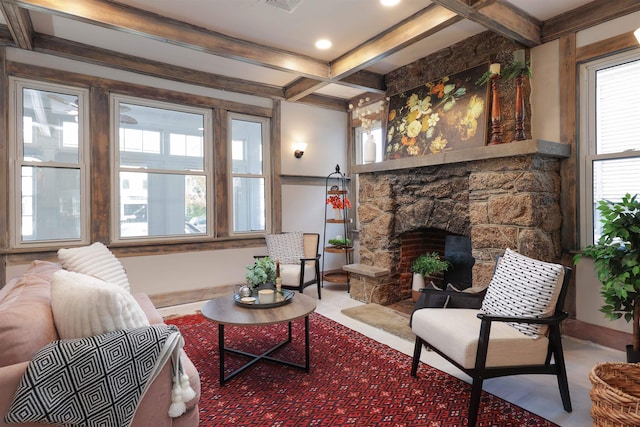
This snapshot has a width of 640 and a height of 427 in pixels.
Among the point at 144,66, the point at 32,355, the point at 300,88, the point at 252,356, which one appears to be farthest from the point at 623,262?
the point at 144,66

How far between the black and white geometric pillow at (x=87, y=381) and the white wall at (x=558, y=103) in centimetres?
339

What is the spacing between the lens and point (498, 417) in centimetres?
203

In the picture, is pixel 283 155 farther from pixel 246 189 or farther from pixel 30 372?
pixel 30 372

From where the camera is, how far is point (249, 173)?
16.7 ft

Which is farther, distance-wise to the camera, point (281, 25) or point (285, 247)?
point (285, 247)

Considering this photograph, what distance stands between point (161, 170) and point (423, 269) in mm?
3355

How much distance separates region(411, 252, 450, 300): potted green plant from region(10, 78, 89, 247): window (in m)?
3.70

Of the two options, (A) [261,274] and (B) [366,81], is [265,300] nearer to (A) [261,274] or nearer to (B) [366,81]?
(A) [261,274]

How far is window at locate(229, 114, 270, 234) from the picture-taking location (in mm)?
4945

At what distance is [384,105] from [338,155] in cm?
127

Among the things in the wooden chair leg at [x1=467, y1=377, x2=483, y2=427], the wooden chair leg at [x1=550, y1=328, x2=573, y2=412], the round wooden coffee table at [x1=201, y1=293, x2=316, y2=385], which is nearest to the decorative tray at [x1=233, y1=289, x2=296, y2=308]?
the round wooden coffee table at [x1=201, y1=293, x2=316, y2=385]

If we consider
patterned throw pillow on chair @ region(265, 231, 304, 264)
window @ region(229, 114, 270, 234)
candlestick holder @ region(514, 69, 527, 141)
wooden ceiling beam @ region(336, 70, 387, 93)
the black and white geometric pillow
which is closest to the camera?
the black and white geometric pillow

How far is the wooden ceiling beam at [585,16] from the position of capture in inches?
111

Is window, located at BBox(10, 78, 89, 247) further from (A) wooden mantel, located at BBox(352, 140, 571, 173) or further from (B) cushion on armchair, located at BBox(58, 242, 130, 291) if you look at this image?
(A) wooden mantel, located at BBox(352, 140, 571, 173)
